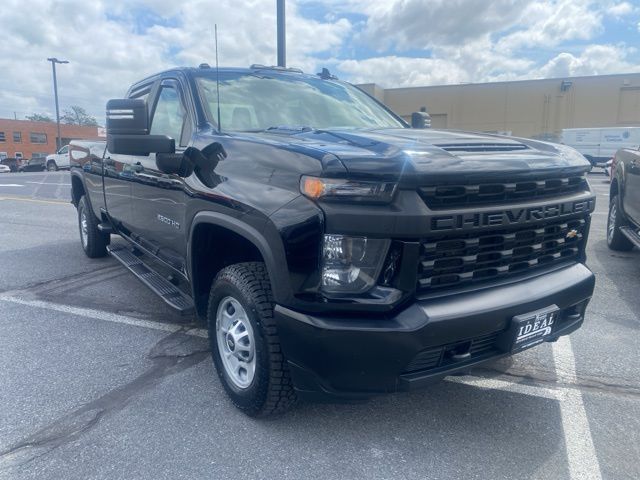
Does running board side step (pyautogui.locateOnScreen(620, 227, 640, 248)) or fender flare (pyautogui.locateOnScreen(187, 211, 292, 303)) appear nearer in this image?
fender flare (pyautogui.locateOnScreen(187, 211, 292, 303))

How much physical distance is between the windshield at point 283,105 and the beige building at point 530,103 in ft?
109

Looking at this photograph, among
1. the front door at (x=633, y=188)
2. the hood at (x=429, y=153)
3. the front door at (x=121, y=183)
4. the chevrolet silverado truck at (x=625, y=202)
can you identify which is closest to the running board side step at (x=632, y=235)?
the chevrolet silverado truck at (x=625, y=202)

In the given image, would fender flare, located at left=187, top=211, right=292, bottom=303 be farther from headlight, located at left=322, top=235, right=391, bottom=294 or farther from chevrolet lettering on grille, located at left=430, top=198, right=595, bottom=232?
chevrolet lettering on grille, located at left=430, top=198, right=595, bottom=232

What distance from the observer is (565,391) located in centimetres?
313

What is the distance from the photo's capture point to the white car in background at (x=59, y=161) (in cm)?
3428

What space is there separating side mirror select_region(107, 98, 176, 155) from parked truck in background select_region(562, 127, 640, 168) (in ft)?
102

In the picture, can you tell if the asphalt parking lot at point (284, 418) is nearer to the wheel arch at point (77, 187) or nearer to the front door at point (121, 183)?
the front door at point (121, 183)

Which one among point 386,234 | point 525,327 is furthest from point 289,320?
point 525,327

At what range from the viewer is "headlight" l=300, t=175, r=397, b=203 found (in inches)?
85.6

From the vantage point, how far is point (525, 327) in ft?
8.09

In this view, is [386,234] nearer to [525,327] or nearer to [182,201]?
[525,327]

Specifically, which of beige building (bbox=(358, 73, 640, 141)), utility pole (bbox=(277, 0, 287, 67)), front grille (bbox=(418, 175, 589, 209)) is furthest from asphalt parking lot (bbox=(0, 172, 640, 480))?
beige building (bbox=(358, 73, 640, 141))

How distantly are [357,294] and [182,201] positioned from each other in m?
1.59

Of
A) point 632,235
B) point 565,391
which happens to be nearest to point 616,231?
point 632,235
